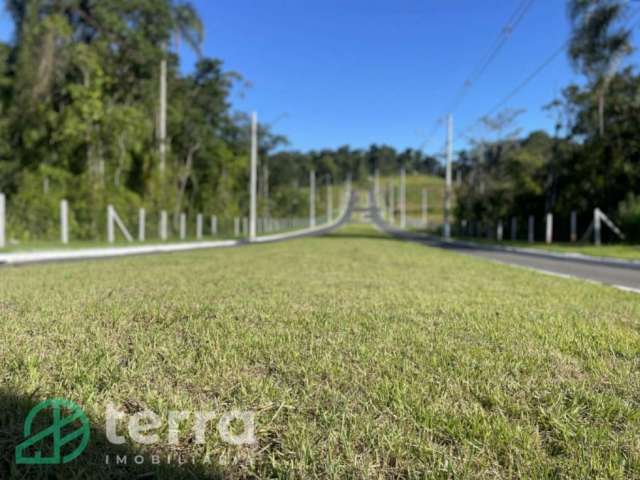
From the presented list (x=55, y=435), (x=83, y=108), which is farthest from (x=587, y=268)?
(x=83, y=108)

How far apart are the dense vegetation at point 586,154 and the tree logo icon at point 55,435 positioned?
2778 cm

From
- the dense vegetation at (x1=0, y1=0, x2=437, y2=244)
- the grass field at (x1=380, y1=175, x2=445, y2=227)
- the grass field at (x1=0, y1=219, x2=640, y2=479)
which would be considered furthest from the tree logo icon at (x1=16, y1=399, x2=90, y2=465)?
the grass field at (x1=380, y1=175, x2=445, y2=227)

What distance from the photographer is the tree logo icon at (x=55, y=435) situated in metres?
2.04

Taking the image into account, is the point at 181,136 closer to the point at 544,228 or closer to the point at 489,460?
the point at 544,228

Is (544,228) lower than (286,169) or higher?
lower

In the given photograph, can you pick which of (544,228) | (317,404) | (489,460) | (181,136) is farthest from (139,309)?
(181,136)

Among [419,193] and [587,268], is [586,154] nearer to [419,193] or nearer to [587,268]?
[587,268]

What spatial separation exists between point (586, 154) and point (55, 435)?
3409cm

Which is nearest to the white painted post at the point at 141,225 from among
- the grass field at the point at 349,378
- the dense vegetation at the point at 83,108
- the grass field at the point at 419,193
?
the dense vegetation at the point at 83,108

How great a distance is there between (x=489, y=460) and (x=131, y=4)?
31.9m

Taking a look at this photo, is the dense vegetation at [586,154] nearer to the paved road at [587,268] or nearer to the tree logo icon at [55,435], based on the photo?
the paved road at [587,268]

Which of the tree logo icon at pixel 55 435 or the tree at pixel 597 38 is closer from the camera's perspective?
the tree logo icon at pixel 55 435

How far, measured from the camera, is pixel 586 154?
29781mm

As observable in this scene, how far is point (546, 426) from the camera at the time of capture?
239 cm
